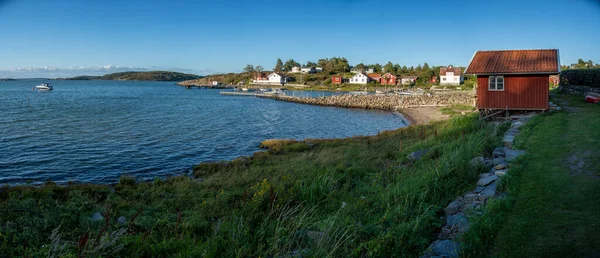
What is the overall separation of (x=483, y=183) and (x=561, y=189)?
1724 millimetres

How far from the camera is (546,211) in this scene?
7.29 meters

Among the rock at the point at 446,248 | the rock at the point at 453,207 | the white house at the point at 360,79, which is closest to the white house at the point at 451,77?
the white house at the point at 360,79

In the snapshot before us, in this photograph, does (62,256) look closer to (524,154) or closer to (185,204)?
(185,204)

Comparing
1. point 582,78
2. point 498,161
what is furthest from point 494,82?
point 582,78

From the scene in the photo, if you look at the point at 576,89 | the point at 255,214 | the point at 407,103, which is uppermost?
the point at 576,89

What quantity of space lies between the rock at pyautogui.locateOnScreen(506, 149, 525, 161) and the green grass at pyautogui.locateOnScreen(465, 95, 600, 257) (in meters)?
0.32

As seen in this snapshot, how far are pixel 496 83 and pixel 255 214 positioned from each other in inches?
861

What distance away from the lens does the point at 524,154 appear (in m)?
11.7

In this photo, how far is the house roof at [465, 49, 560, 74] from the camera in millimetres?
22719

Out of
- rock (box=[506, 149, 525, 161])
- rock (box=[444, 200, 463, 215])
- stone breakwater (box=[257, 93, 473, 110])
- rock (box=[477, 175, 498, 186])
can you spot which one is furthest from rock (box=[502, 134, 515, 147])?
stone breakwater (box=[257, 93, 473, 110])

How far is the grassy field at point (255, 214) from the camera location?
20.4ft

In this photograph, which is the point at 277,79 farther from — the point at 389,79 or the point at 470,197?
the point at 470,197

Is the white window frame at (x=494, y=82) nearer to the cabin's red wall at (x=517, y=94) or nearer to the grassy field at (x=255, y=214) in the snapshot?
the cabin's red wall at (x=517, y=94)

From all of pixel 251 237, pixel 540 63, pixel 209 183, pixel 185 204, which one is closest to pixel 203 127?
pixel 209 183
